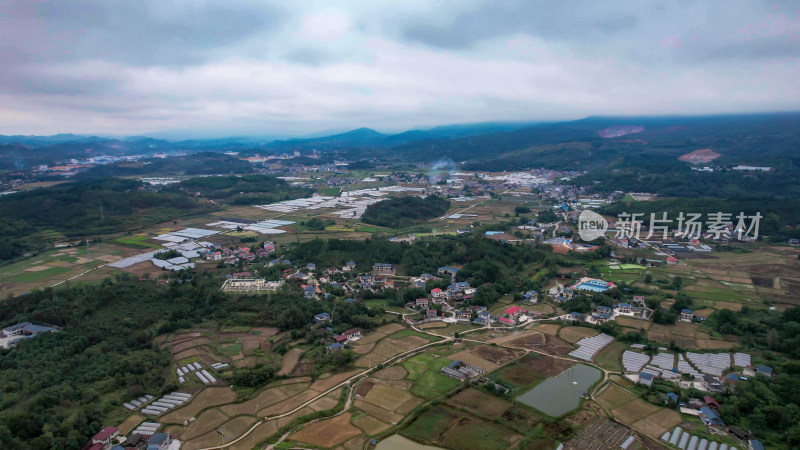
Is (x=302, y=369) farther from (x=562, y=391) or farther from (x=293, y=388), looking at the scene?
(x=562, y=391)

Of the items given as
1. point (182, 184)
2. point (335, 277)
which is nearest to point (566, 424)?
point (335, 277)

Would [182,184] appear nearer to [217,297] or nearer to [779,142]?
[217,297]

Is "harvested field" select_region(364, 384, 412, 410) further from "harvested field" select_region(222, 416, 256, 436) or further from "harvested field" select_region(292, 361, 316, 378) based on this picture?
"harvested field" select_region(222, 416, 256, 436)

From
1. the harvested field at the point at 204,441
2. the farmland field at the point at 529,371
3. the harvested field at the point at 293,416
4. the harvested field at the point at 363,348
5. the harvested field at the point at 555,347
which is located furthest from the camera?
the harvested field at the point at 363,348

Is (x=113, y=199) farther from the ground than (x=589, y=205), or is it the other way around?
(x=113, y=199)

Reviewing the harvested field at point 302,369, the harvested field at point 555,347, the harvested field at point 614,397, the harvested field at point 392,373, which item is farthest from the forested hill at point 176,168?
the harvested field at point 614,397

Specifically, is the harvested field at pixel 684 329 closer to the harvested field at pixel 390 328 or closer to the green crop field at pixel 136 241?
the harvested field at pixel 390 328

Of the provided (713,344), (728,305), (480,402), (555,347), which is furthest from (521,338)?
(728,305)
